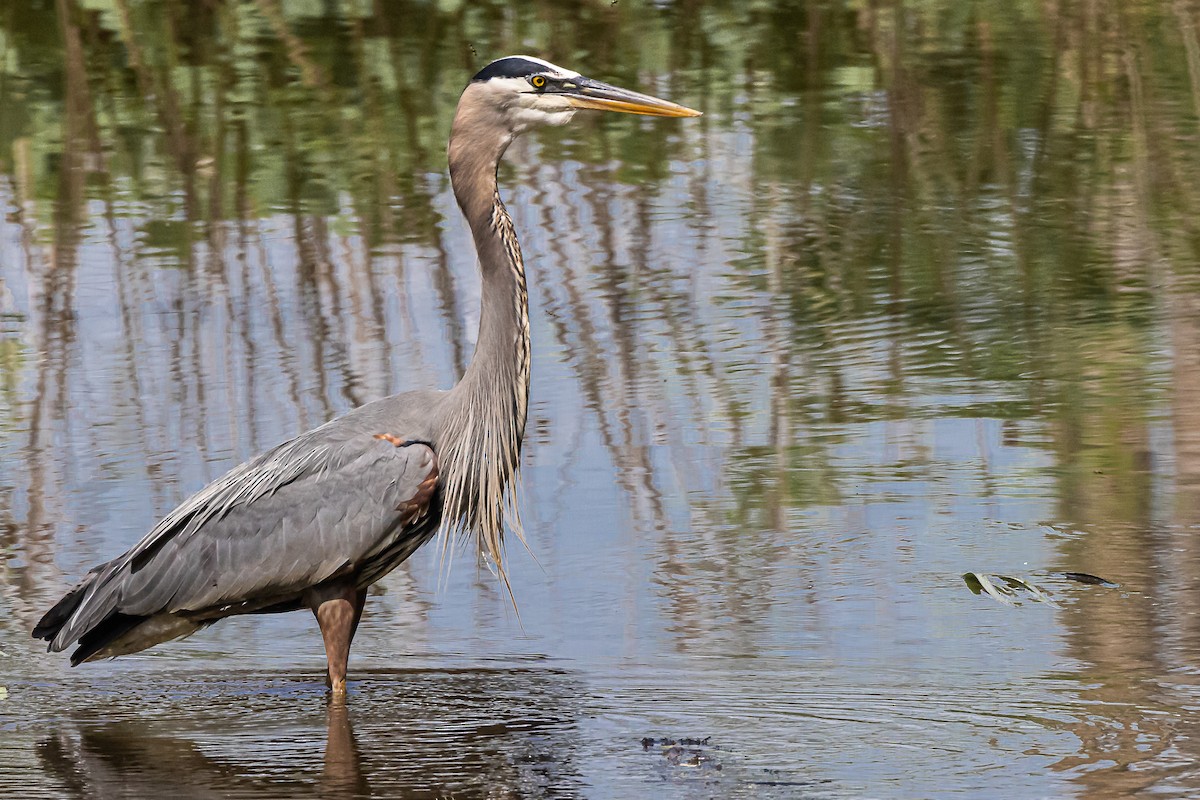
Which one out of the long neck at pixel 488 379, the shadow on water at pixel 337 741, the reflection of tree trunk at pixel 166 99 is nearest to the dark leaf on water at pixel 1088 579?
the shadow on water at pixel 337 741

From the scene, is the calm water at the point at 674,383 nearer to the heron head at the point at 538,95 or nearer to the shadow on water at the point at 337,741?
the shadow on water at the point at 337,741

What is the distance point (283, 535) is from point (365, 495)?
288mm

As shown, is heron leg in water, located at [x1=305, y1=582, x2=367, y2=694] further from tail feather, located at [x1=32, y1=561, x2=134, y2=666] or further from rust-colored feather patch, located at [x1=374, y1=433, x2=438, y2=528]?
tail feather, located at [x1=32, y1=561, x2=134, y2=666]

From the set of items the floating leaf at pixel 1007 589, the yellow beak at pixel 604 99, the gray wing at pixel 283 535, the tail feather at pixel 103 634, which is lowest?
the floating leaf at pixel 1007 589

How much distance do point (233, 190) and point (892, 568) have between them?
20.7 ft

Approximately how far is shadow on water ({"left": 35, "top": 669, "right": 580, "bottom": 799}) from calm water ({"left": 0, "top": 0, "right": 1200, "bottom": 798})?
0.02 m

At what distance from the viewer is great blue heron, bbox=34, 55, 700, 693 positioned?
5762mm

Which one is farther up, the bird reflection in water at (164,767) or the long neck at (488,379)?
the long neck at (488,379)

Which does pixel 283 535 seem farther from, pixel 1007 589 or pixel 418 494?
pixel 1007 589

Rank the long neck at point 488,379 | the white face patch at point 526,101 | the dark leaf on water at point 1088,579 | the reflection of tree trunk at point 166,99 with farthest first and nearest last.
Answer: the reflection of tree trunk at point 166,99 → the white face patch at point 526,101 → the long neck at point 488,379 → the dark leaf on water at point 1088,579

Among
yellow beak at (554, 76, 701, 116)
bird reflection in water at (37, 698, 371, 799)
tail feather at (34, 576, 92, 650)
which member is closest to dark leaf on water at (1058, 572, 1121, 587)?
yellow beak at (554, 76, 701, 116)

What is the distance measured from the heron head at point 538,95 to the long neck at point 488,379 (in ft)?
0.33

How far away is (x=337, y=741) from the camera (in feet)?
17.1

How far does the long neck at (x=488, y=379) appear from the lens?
6.00m
